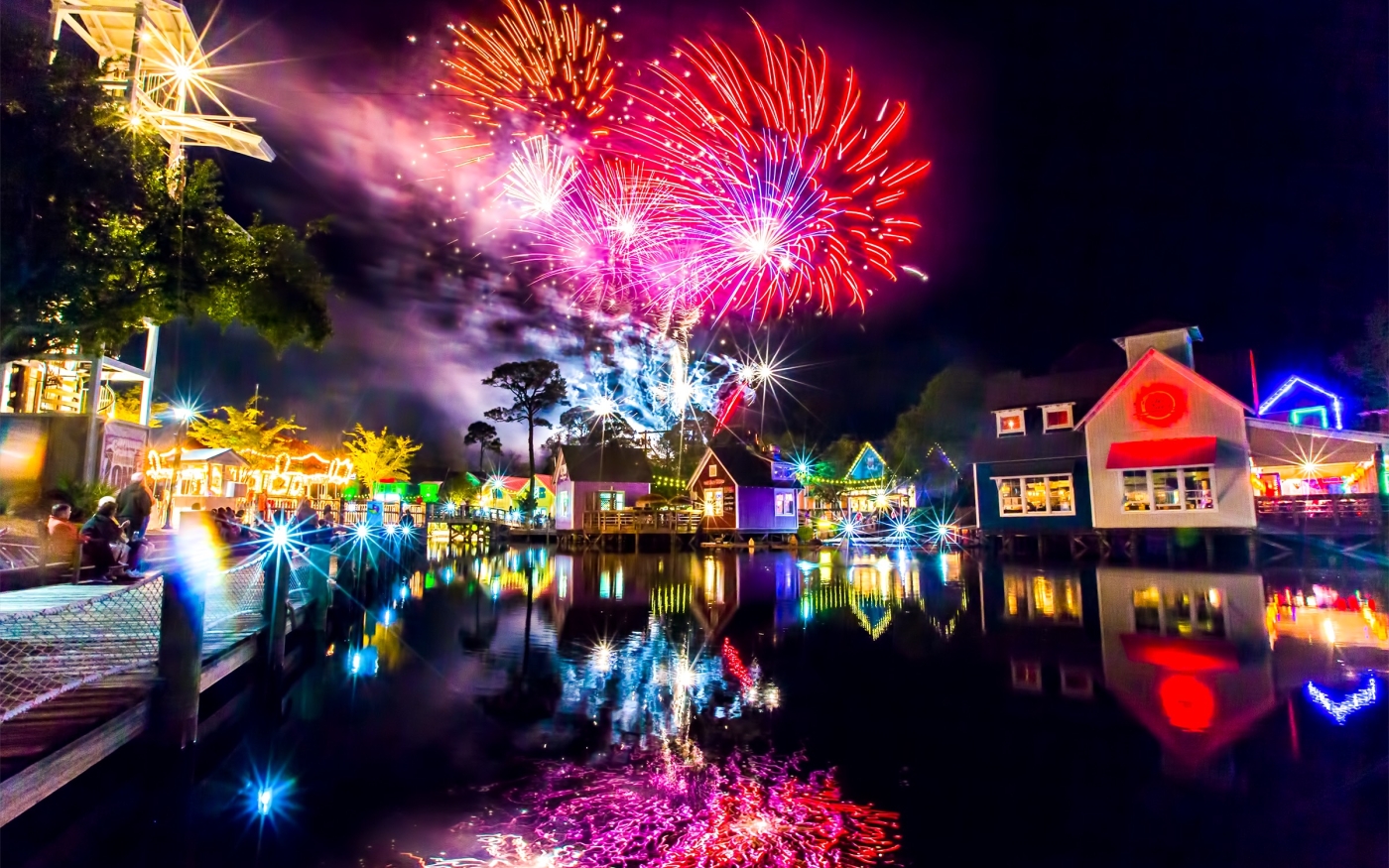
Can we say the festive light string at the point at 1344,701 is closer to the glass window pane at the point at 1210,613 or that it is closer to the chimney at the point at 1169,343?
the glass window pane at the point at 1210,613

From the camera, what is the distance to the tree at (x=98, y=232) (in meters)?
7.80

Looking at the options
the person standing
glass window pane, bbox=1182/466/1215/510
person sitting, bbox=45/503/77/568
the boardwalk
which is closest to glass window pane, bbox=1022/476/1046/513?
glass window pane, bbox=1182/466/1215/510

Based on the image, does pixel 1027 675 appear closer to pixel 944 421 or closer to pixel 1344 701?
pixel 1344 701

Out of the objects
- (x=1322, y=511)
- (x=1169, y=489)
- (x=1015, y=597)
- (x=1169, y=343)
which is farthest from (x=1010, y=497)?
(x=1015, y=597)

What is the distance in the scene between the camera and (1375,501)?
2469cm

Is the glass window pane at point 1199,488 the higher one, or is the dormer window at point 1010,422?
the dormer window at point 1010,422

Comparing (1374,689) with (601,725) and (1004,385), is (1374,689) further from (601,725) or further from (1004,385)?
(1004,385)

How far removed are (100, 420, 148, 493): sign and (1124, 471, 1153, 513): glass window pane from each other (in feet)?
118

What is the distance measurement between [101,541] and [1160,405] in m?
34.6

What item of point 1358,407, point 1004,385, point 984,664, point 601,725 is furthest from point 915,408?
point 601,725

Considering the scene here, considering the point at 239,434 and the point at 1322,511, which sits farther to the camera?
the point at 239,434

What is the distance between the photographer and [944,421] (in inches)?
1960

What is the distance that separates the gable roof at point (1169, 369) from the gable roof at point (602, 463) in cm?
3180

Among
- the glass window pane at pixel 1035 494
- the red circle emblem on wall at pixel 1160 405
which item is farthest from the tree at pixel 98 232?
the glass window pane at pixel 1035 494
